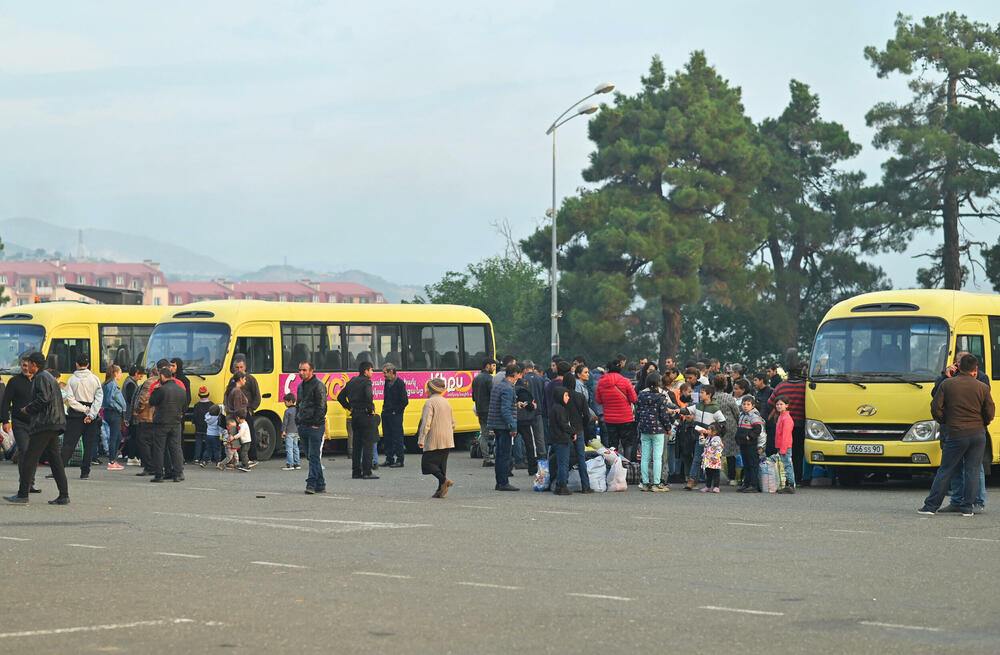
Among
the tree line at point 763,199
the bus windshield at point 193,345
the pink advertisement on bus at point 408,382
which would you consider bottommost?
the pink advertisement on bus at point 408,382

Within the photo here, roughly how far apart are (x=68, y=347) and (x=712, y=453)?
1430cm

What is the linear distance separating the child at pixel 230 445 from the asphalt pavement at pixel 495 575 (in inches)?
220

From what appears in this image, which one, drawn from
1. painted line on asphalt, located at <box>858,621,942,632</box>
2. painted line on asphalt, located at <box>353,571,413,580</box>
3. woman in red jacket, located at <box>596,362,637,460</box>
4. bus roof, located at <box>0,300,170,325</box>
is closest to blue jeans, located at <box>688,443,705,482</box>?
woman in red jacket, located at <box>596,362,637,460</box>

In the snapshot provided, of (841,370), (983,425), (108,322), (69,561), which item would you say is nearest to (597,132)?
(108,322)

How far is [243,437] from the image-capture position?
24.0 m

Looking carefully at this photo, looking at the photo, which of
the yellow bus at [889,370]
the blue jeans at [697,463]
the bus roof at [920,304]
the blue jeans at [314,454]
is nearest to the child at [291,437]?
the blue jeans at [314,454]

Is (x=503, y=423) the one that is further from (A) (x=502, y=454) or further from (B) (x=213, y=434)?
(B) (x=213, y=434)

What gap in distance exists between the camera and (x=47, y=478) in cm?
2089

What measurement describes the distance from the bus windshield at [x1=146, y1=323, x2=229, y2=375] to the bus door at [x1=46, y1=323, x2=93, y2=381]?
5.80 ft

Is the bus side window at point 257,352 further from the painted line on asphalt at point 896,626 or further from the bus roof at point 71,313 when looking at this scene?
the painted line on asphalt at point 896,626

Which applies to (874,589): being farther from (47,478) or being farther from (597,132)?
(597,132)

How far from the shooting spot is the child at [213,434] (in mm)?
24641

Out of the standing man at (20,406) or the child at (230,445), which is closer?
the standing man at (20,406)

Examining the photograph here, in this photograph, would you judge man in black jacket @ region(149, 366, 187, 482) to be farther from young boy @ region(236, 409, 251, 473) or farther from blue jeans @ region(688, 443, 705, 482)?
blue jeans @ region(688, 443, 705, 482)
